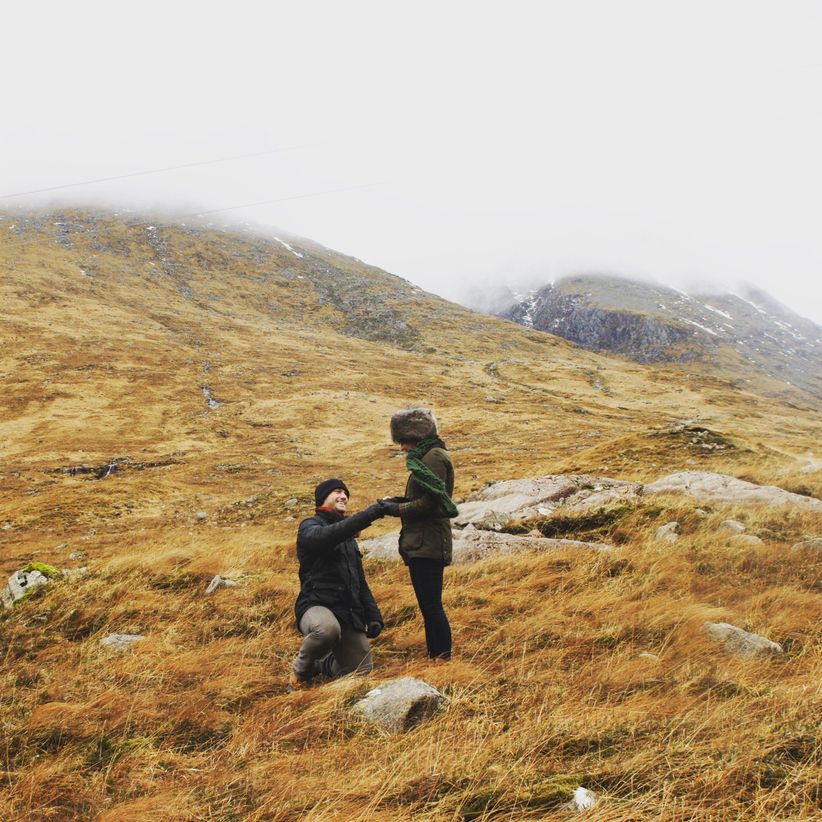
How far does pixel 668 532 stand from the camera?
27.4ft

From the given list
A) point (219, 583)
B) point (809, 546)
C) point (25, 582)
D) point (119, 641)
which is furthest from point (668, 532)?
point (25, 582)

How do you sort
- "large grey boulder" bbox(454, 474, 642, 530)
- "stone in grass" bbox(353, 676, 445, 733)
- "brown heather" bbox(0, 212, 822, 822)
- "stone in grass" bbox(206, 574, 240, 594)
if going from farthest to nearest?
1. "large grey boulder" bbox(454, 474, 642, 530)
2. "stone in grass" bbox(206, 574, 240, 594)
3. "stone in grass" bbox(353, 676, 445, 733)
4. "brown heather" bbox(0, 212, 822, 822)

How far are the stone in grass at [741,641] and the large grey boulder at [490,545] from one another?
9.75ft

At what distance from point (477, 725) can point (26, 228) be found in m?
138

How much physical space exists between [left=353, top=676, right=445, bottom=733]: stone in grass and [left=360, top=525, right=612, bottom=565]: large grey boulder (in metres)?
4.27

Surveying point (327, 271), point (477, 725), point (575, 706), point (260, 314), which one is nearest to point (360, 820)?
point (477, 725)

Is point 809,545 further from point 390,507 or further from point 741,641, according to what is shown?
point 390,507

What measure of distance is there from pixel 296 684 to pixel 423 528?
5.48ft

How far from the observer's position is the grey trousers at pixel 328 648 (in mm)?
4375

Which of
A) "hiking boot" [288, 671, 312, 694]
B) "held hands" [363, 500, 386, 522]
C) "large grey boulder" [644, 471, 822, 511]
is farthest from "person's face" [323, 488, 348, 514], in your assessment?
"large grey boulder" [644, 471, 822, 511]

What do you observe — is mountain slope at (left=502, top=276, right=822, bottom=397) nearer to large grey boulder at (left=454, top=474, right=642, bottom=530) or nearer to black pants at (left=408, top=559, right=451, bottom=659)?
large grey boulder at (left=454, top=474, right=642, bottom=530)

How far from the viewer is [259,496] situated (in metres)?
21.5

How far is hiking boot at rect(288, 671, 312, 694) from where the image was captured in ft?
14.4

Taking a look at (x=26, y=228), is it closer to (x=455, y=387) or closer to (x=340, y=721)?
(x=455, y=387)
